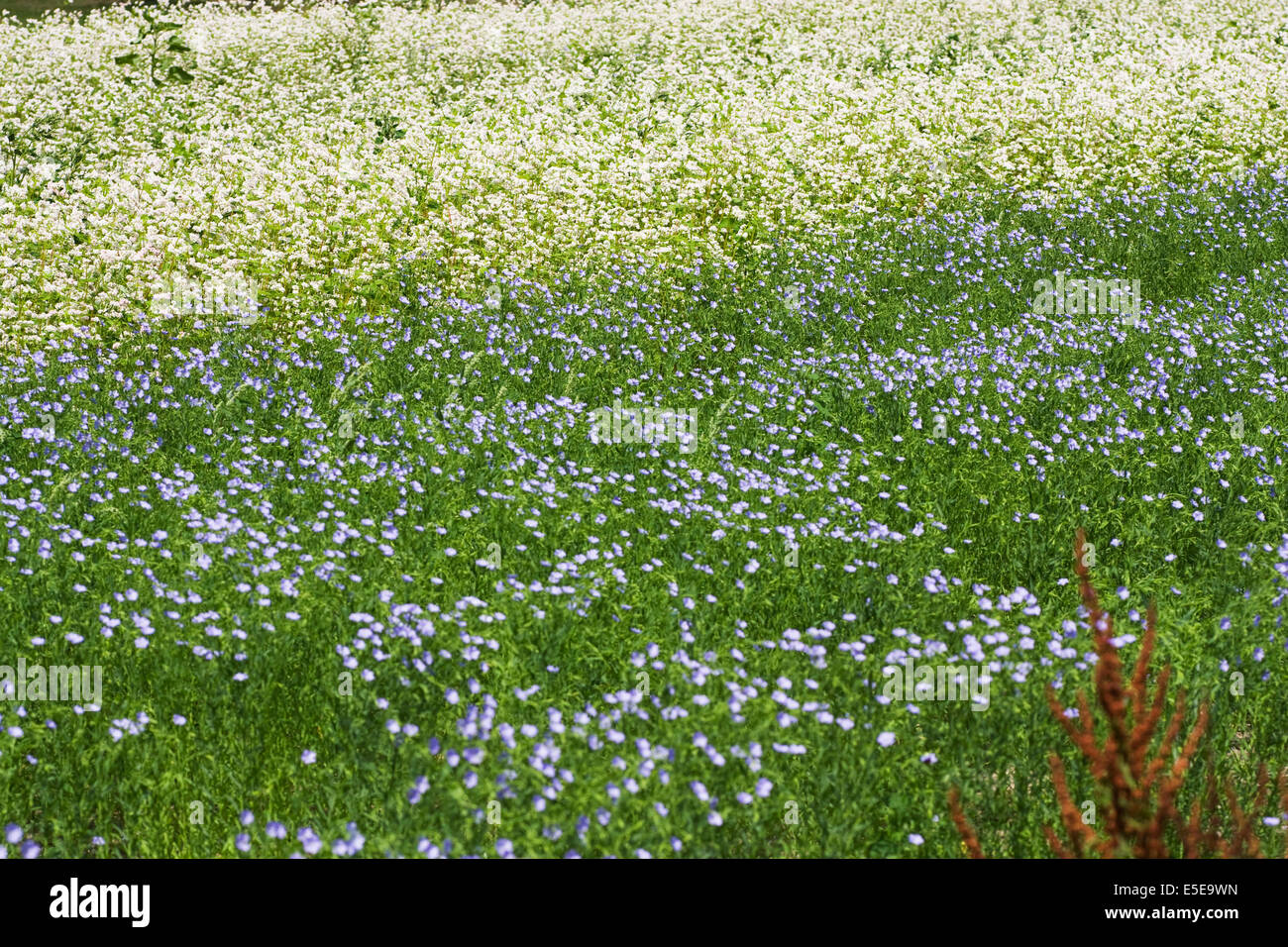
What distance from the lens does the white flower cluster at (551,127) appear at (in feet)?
38.0

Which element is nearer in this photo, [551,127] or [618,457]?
[618,457]

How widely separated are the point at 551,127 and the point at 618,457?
895 cm

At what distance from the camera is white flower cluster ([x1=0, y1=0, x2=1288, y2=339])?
11.6 m

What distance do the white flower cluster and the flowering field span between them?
94mm

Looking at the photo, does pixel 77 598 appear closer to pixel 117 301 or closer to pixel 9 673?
pixel 9 673

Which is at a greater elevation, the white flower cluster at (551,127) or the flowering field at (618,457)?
the white flower cluster at (551,127)

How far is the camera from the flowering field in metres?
4.80

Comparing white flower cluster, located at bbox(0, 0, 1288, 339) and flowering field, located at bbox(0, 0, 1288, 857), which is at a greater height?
white flower cluster, located at bbox(0, 0, 1288, 339)

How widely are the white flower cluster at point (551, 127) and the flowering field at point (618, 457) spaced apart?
0.31 ft

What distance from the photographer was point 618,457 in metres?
7.81

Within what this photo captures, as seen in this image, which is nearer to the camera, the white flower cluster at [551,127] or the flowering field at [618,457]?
the flowering field at [618,457]

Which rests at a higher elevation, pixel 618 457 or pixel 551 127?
pixel 551 127

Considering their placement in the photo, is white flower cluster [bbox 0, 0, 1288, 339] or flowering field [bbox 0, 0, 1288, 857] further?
white flower cluster [bbox 0, 0, 1288, 339]
